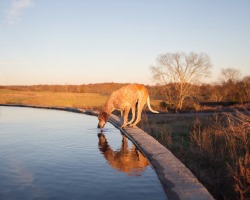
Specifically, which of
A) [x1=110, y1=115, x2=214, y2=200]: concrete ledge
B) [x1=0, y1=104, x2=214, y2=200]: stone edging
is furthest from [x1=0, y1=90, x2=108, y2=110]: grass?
[x1=110, y1=115, x2=214, y2=200]: concrete ledge

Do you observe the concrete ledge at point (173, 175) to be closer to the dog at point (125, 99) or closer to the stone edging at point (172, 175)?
the stone edging at point (172, 175)

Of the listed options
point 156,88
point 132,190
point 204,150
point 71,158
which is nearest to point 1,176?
point 71,158

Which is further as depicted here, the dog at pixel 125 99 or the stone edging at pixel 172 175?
the dog at pixel 125 99

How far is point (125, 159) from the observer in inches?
348

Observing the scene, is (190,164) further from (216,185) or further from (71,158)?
(71,158)

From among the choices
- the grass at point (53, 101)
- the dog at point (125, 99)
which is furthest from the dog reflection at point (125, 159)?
the grass at point (53, 101)

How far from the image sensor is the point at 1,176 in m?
6.89

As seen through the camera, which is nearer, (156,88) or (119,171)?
(119,171)

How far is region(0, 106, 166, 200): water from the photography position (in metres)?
5.87

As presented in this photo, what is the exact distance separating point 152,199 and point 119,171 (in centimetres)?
200

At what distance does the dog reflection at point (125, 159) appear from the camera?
7.71 m

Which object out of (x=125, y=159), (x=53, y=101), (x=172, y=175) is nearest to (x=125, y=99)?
(x=125, y=159)

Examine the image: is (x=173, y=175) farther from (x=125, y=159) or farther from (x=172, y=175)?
(x=125, y=159)

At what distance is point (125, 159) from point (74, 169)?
178cm
